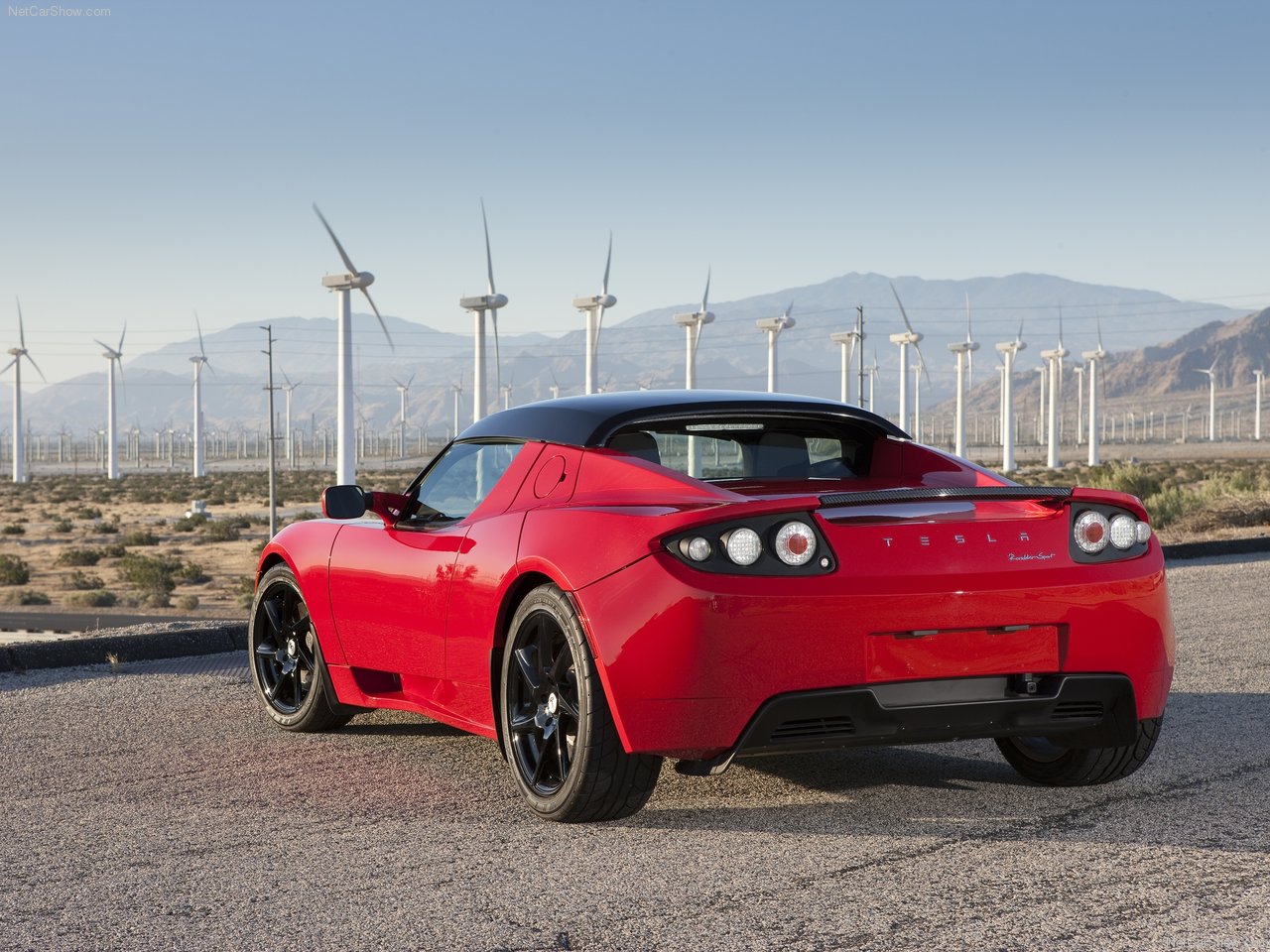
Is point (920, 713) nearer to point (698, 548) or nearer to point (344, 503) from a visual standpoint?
point (698, 548)

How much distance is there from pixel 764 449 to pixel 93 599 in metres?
24.6

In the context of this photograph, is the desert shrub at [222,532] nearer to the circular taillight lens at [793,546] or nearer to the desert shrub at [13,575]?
the desert shrub at [13,575]

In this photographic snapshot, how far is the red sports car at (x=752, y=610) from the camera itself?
4598 millimetres

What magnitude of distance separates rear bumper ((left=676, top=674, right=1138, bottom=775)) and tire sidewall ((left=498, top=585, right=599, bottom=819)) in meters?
0.34

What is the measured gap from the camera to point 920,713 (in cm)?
471

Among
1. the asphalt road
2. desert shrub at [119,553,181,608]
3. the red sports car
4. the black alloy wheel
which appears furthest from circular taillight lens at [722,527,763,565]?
desert shrub at [119,553,181,608]

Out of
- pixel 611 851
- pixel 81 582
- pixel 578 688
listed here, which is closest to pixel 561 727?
pixel 578 688

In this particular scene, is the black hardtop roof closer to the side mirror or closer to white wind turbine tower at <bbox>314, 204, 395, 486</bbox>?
the side mirror

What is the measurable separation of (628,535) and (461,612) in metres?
1.11

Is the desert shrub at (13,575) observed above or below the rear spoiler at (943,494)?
below

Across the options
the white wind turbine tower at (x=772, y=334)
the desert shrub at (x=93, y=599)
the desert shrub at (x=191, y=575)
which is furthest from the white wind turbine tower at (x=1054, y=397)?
the desert shrub at (x=93, y=599)

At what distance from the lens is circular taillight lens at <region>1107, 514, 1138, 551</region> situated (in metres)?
5.07

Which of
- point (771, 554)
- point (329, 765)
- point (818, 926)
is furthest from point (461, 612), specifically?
point (818, 926)

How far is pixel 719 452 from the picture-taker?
609cm
